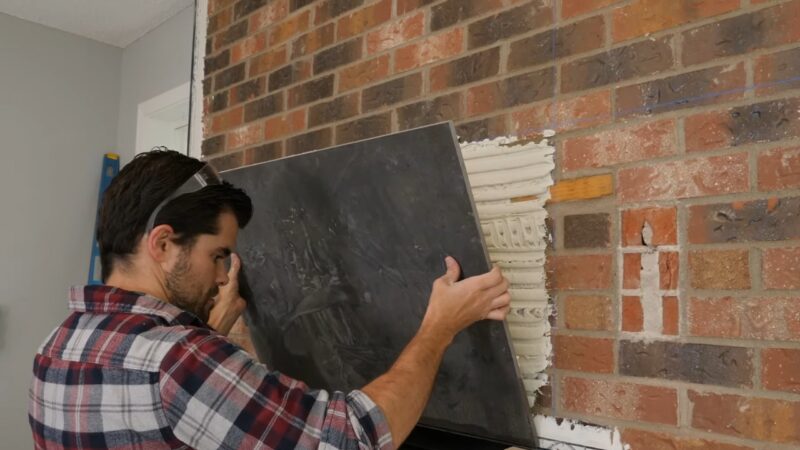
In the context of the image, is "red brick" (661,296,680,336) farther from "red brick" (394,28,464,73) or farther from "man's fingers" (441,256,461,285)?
"red brick" (394,28,464,73)

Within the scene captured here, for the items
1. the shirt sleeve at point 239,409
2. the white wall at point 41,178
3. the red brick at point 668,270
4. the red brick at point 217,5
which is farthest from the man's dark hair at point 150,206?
the white wall at point 41,178

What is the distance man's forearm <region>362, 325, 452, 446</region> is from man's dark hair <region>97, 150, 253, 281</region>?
18.4 inches

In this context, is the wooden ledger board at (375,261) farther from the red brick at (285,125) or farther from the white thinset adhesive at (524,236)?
the red brick at (285,125)

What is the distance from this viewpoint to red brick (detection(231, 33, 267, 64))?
7.16ft

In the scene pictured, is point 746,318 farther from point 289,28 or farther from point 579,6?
point 289,28

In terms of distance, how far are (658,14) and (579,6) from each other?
6.8 inches

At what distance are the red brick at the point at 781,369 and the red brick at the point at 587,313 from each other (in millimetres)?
281

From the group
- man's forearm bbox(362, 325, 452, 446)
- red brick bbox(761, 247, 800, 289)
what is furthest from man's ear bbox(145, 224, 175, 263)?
red brick bbox(761, 247, 800, 289)

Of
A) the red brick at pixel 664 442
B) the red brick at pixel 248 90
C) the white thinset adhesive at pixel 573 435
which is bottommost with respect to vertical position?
the white thinset adhesive at pixel 573 435

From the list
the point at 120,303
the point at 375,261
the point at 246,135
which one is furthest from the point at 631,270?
the point at 246,135

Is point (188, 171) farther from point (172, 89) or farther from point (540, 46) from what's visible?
point (172, 89)

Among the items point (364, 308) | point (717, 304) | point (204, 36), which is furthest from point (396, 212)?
point (204, 36)

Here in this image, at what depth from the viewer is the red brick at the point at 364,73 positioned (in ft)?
5.76

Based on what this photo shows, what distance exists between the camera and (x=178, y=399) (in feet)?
3.43
